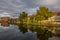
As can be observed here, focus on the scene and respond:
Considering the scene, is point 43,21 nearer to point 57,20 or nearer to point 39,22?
point 39,22

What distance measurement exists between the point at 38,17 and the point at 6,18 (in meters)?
88.9

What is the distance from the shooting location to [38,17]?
74.9m

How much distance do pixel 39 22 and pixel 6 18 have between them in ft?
299

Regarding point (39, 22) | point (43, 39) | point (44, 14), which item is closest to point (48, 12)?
point (44, 14)

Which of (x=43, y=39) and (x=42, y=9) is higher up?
(x=42, y=9)

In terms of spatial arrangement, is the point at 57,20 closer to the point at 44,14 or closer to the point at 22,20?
the point at 44,14

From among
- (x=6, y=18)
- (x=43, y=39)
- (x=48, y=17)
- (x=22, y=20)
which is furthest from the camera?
(x=6, y=18)

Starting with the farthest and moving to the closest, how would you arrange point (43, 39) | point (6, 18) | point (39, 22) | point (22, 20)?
1. point (6, 18)
2. point (22, 20)
3. point (39, 22)
4. point (43, 39)

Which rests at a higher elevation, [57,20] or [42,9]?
[42,9]

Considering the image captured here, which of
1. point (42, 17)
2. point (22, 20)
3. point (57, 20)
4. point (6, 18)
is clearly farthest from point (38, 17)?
point (6, 18)

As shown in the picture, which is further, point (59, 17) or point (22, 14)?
point (22, 14)

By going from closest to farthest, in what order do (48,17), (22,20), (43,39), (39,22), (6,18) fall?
1. (43,39)
2. (39,22)
3. (48,17)
4. (22,20)
5. (6,18)

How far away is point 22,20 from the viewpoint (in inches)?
3804

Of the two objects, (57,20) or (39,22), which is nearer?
(39,22)
